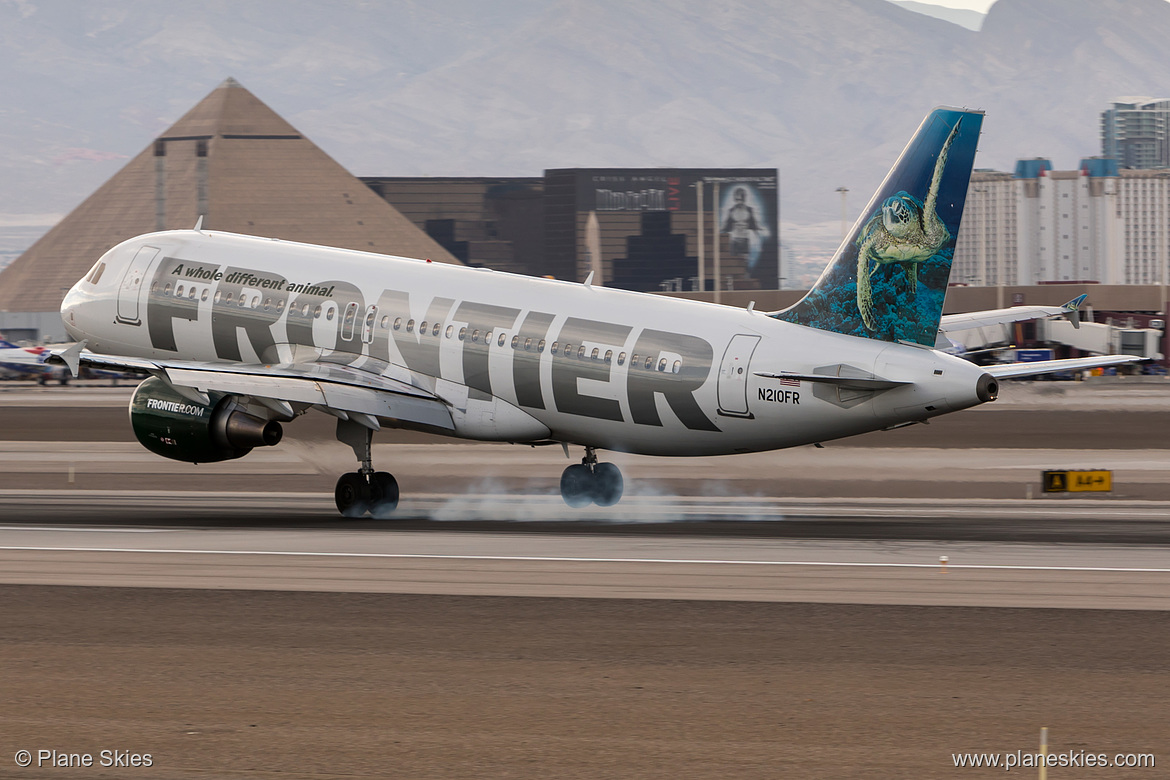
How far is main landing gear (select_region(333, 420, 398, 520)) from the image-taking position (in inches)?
1366

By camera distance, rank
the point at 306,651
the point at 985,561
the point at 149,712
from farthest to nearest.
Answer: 1. the point at 985,561
2. the point at 306,651
3. the point at 149,712

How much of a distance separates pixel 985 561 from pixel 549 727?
44.3ft

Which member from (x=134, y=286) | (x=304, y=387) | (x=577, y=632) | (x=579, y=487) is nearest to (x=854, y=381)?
(x=579, y=487)

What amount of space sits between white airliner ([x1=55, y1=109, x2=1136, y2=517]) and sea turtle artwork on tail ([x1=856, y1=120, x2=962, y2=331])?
33mm

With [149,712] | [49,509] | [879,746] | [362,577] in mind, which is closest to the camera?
[879,746]

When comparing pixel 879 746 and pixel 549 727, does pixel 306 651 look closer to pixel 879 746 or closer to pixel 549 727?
pixel 549 727

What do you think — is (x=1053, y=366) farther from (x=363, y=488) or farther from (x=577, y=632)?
(x=363, y=488)

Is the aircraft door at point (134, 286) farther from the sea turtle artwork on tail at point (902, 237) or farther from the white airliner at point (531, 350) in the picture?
the sea turtle artwork on tail at point (902, 237)

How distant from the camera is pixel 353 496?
34688 mm

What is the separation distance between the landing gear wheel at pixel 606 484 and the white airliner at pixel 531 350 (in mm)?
50

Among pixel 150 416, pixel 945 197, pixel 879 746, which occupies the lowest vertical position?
pixel 879 746

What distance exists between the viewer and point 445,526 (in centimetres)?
3269

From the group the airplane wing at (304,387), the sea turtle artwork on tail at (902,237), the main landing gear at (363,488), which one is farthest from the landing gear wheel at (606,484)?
the sea turtle artwork on tail at (902,237)

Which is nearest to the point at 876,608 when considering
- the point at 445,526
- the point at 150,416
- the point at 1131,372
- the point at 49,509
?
the point at 445,526
